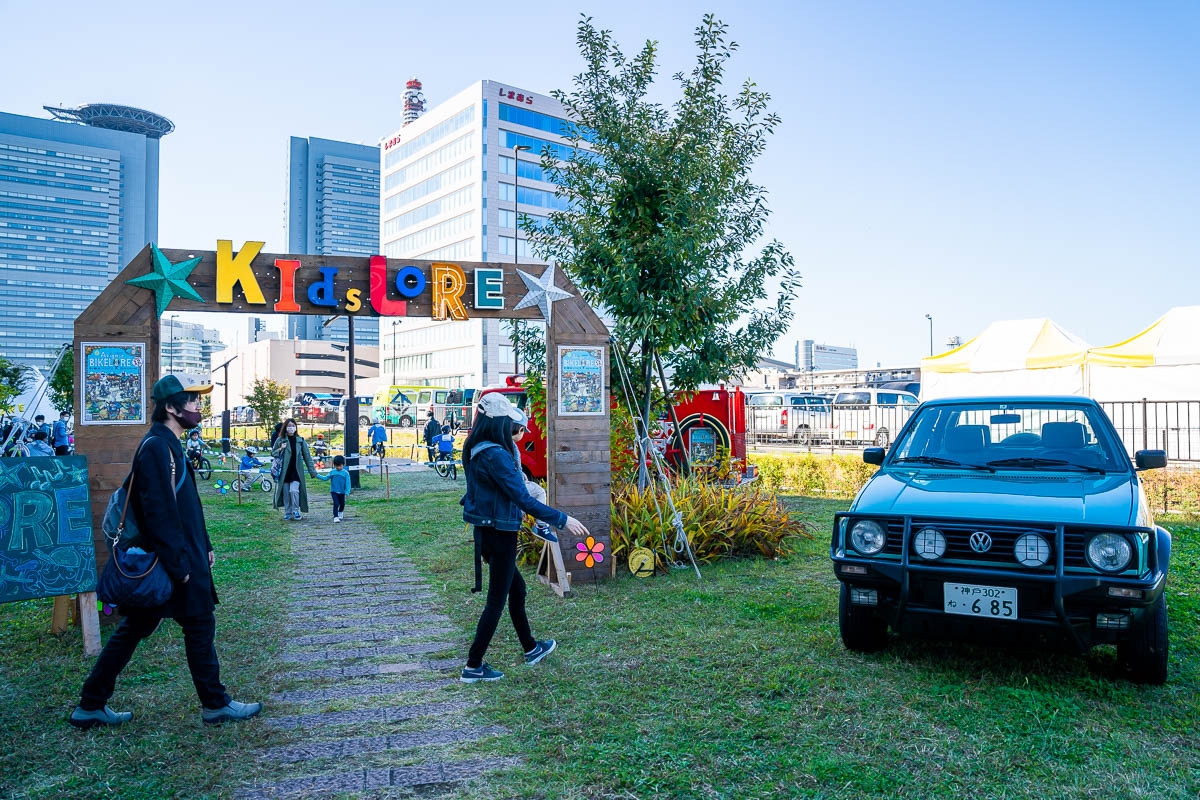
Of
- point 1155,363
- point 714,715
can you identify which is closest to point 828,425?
point 1155,363

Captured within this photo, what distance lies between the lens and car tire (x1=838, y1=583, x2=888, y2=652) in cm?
505

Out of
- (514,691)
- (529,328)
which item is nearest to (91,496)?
(514,691)

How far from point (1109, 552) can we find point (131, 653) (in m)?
5.19

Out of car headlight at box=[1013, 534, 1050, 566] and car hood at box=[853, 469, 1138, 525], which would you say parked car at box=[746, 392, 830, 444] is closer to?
car hood at box=[853, 469, 1138, 525]

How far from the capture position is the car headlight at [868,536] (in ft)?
15.2

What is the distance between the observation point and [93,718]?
4.13 m

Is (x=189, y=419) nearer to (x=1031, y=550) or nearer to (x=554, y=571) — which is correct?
(x=554, y=571)

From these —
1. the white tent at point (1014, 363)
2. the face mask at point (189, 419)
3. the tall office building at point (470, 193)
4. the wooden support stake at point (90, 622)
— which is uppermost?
the tall office building at point (470, 193)

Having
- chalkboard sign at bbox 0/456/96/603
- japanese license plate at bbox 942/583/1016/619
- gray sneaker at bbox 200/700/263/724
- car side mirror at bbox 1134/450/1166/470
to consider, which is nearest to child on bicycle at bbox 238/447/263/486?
chalkboard sign at bbox 0/456/96/603

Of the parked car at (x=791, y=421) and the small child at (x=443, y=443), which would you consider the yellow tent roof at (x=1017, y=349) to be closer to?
the parked car at (x=791, y=421)

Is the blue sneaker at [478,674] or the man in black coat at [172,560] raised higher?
the man in black coat at [172,560]

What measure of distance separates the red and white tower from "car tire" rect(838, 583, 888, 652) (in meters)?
130

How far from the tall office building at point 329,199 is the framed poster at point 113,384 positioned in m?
183

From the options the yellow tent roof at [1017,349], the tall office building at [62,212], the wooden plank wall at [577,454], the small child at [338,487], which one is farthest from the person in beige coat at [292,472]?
the tall office building at [62,212]
